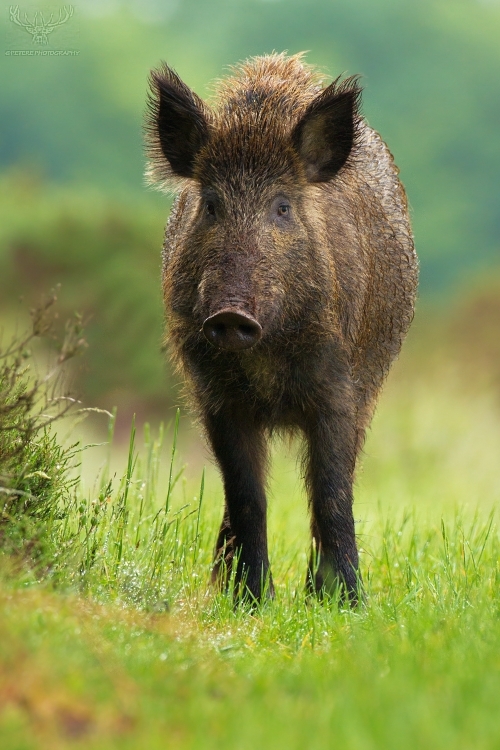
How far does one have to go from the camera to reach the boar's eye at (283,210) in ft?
19.1

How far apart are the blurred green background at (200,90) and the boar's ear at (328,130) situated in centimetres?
2186

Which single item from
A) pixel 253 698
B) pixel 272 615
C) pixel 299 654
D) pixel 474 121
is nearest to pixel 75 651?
pixel 253 698

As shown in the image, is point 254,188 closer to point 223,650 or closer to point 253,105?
point 253,105

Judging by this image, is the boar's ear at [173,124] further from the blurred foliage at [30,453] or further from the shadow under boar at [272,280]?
the blurred foliage at [30,453]

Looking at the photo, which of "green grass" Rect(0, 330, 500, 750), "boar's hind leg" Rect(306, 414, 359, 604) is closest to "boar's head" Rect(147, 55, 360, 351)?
"boar's hind leg" Rect(306, 414, 359, 604)

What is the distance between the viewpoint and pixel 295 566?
23.4 feet

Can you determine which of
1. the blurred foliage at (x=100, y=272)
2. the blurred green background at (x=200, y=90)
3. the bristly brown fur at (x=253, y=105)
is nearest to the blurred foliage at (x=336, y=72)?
the blurred green background at (x=200, y=90)

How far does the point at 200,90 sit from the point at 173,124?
2432cm

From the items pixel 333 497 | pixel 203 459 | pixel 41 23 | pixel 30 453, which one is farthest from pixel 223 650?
pixel 203 459

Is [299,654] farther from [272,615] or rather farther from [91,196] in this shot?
[91,196]

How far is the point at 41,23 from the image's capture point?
9.12m

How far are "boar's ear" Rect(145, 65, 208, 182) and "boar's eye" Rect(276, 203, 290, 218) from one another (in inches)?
21.8

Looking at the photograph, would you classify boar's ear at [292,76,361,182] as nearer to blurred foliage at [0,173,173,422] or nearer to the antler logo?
the antler logo

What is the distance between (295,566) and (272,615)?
1.87 m
